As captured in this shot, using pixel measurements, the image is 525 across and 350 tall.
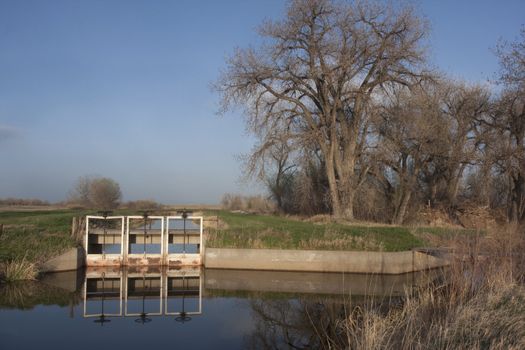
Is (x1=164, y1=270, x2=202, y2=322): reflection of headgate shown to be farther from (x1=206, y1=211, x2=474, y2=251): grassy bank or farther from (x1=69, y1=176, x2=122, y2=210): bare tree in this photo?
(x1=69, y1=176, x2=122, y2=210): bare tree

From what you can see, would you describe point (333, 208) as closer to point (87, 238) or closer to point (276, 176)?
point (276, 176)

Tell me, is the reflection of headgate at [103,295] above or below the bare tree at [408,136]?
below

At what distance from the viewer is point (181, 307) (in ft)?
46.9

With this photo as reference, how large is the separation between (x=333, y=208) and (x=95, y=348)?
2180cm

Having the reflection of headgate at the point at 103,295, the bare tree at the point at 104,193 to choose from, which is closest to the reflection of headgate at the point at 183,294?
the reflection of headgate at the point at 103,295

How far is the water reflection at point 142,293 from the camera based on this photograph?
1357cm

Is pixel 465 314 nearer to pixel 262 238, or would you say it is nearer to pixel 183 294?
pixel 183 294

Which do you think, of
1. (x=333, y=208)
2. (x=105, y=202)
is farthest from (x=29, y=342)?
(x=105, y=202)

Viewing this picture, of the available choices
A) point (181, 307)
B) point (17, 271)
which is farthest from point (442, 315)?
point (17, 271)

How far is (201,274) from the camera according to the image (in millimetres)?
19094

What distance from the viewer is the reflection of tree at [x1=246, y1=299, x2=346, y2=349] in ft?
34.9

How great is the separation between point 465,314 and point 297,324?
4849mm

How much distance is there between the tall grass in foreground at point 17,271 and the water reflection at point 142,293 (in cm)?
182

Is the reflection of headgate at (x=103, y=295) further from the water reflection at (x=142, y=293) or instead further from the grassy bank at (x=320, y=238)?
the grassy bank at (x=320, y=238)
